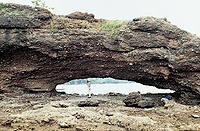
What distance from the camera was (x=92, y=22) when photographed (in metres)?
12.6

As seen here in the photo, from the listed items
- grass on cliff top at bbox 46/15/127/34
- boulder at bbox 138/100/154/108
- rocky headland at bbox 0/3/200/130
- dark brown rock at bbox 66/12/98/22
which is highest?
dark brown rock at bbox 66/12/98/22

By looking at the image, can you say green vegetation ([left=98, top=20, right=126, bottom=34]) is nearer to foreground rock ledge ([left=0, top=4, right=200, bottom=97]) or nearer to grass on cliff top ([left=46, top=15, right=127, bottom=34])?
grass on cliff top ([left=46, top=15, right=127, bottom=34])

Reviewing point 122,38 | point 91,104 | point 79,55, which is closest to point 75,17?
point 79,55

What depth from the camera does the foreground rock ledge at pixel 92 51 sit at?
10.3 m

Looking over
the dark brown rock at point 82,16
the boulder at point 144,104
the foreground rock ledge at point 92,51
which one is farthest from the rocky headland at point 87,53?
the boulder at point 144,104

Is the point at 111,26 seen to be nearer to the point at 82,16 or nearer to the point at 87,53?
the point at 82,16

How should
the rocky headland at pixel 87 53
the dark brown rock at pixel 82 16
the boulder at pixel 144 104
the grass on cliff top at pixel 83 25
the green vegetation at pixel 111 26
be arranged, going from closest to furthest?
the boulder at pixel 144 104
the rocky headland at pixel 87 53
the grass on cliff top at pixel 83 25
the green vegetation at pixel 111 26
the dark brown rock at pixel 82 16

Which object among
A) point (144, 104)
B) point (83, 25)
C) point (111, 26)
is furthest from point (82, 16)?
point (144, 104)

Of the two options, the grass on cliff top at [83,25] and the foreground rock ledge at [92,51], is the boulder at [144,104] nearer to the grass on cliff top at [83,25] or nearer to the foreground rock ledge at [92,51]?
the foreground rock ledge at [92,51]

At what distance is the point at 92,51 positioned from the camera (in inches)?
435

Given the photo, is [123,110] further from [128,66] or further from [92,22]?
[92,22]

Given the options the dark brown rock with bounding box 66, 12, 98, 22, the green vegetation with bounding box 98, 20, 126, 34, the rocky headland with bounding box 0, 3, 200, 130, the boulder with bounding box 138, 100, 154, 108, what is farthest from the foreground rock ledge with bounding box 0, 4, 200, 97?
the boulder with bounding box 138, 100, 154, 108

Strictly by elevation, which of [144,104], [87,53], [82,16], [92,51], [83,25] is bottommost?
[144,104]

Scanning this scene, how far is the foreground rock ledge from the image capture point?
10.3 metres
